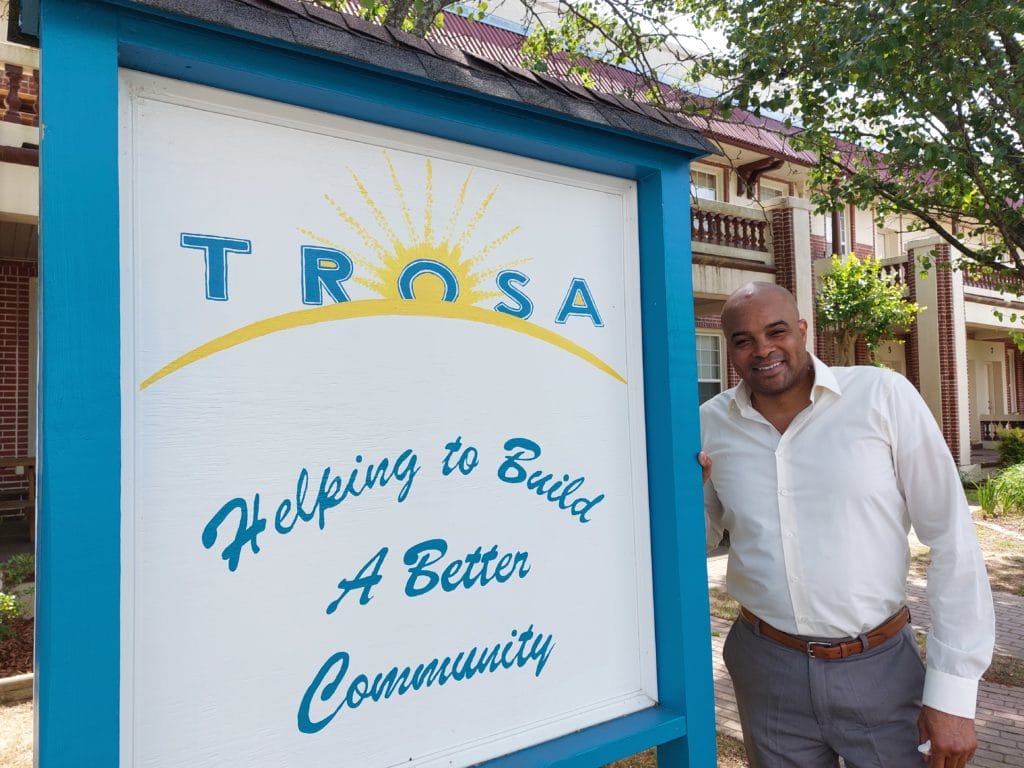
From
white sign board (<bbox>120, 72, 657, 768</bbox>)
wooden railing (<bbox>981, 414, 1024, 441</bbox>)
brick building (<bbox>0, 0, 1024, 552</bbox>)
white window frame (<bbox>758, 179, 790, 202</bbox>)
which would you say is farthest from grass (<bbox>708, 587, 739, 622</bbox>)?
wooden railing (<bbox>981, 414, 1024, 441</bbox>)

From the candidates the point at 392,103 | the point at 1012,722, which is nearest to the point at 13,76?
the point at 392,103

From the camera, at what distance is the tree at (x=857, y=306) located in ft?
44.5

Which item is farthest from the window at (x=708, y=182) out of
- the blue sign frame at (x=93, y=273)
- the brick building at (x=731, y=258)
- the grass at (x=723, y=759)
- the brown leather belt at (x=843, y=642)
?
the blue sign frame at (x=93, y=273)

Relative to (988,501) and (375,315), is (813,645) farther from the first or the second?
(988,501)

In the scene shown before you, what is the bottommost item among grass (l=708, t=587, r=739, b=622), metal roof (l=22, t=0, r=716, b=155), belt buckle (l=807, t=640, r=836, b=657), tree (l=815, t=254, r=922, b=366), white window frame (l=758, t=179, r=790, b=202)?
grass (l=708, t=587, r=739, b=622)

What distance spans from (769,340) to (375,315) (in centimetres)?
131

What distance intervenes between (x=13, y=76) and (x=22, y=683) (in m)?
5.18

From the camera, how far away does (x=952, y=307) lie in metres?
15.6

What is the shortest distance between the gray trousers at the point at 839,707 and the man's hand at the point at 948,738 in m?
0.10

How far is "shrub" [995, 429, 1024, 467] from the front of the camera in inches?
591

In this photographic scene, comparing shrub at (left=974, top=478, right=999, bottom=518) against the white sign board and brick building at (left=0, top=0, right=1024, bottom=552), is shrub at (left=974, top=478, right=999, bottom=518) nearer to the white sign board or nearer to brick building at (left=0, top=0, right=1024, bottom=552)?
brick building at (left=0, top=0, right=1024, bottom=552)

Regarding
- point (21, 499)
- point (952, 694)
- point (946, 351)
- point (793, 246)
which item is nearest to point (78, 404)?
point (952, 694)

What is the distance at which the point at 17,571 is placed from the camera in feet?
19.8

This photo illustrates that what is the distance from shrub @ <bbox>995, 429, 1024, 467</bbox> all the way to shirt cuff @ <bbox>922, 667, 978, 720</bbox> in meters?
15.7
